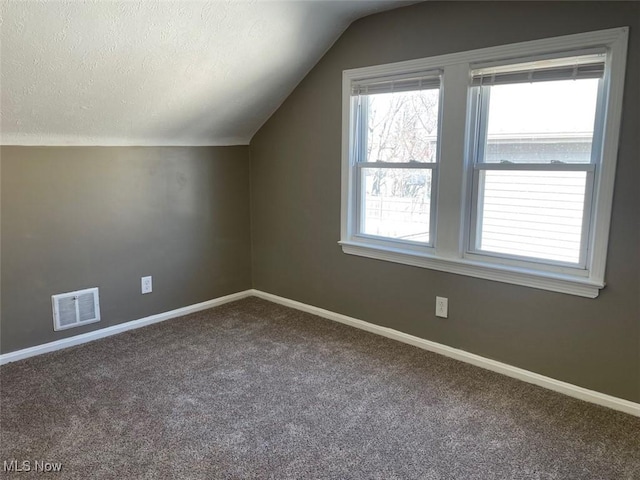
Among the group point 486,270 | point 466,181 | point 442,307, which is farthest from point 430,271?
point 466,181

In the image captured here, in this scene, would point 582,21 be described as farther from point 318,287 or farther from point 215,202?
point 215,202

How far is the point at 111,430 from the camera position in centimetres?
219

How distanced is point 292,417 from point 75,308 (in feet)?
5.59

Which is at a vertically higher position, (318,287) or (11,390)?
(318,287)

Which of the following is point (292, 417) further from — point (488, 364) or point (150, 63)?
point (150, 63)

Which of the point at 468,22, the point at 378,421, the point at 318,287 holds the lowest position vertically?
the point at 378,421

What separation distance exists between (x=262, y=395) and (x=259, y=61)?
2003 mm

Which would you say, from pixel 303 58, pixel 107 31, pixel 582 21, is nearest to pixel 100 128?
pixel 107 31

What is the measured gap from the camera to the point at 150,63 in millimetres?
2629

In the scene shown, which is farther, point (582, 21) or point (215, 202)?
point (215, 202)

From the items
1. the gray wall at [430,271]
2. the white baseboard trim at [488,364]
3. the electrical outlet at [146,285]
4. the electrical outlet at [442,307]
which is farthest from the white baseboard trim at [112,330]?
the electrical outlet at [442,307]
